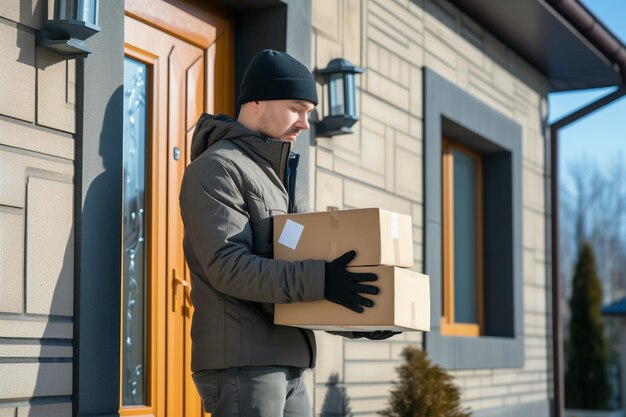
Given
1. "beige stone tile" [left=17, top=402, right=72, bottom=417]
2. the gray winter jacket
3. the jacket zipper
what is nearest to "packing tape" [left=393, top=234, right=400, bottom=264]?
the gray winter jacket

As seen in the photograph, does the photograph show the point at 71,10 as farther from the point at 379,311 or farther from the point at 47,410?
the point at 379,311

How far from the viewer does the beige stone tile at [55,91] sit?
328cm

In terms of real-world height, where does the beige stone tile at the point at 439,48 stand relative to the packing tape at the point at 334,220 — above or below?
above

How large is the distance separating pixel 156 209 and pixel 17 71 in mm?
992

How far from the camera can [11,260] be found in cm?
A: 314

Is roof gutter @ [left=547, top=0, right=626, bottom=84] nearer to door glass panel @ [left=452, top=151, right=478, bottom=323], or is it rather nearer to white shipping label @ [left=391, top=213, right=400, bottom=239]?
door glass panel @ [left=452, top=151, right=478, bottom=323]

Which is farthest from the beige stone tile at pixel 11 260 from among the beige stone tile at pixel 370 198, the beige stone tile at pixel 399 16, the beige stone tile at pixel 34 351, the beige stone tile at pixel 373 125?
the beige stone tile at pixel 399 16

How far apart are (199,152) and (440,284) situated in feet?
10.9

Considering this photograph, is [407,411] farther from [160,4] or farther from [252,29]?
[160,4]

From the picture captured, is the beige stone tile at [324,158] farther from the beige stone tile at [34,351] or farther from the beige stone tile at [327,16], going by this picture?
the beige stone tile at [34,351]

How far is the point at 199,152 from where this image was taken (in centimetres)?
320

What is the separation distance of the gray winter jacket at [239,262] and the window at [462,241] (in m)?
3.79

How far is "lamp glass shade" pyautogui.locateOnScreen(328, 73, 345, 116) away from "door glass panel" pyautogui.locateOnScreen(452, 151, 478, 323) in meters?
2.32

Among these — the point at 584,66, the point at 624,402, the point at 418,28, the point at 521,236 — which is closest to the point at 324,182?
the point at 418,28
